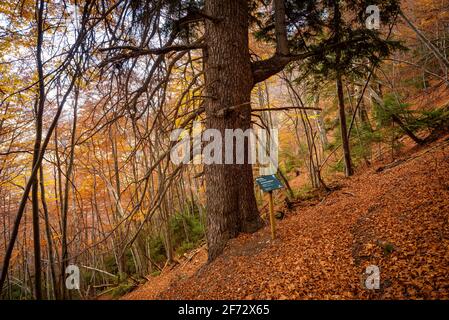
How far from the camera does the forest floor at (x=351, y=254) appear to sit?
6.33 ft

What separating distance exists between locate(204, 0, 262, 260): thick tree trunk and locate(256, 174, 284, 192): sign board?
0.92 feet

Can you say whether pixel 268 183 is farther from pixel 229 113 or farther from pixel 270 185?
pixel 229 113

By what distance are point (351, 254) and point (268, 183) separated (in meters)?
1.27

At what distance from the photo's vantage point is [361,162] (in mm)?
9055

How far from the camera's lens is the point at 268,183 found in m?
3.23

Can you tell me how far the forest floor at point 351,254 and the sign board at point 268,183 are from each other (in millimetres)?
707

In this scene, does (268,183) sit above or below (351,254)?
above

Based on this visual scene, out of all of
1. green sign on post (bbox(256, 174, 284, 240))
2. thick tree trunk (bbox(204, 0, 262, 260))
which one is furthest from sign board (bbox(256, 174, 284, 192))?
thick tree trunk (bbox(204, 0, 262, 260))

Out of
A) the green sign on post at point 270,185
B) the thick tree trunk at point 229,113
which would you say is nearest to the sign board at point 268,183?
the green sign on post at point 270,185

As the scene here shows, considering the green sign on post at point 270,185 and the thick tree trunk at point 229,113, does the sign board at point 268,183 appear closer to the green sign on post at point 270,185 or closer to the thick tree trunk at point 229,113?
the green sign on post at point 270,185

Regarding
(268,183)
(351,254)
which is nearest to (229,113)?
(268,183)
